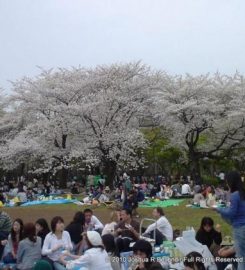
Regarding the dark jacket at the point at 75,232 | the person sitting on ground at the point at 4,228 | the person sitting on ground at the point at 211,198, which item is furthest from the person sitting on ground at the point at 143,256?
the person sitting on ground at the point at 211,198

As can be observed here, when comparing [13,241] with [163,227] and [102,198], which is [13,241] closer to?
[163,227]

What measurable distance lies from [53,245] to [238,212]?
3184 mm

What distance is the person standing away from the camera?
5.45 metres

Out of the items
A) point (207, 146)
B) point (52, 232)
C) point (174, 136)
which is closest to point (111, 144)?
point (174, 136)

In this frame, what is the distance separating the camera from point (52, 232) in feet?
24.4

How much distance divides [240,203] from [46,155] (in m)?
25.3

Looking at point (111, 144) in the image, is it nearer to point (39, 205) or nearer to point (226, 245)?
point (39, 205)

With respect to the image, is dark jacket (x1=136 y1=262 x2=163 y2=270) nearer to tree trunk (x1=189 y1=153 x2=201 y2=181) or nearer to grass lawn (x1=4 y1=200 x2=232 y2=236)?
grass lawn (x1=4 y1=200 x2=232 y2=236)

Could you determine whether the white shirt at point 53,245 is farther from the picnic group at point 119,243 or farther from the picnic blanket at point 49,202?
the picnic blanket at point 49,202

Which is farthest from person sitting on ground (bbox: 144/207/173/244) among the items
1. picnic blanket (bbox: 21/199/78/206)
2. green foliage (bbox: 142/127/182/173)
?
green foliage (bbox: 142/127/182/173)

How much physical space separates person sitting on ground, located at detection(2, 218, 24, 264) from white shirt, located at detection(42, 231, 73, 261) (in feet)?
1.97

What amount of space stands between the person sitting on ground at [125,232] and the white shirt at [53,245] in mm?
842

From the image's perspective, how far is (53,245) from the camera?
722 centimetres

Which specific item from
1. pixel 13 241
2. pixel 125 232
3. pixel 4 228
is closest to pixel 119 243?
pixel 125 232
